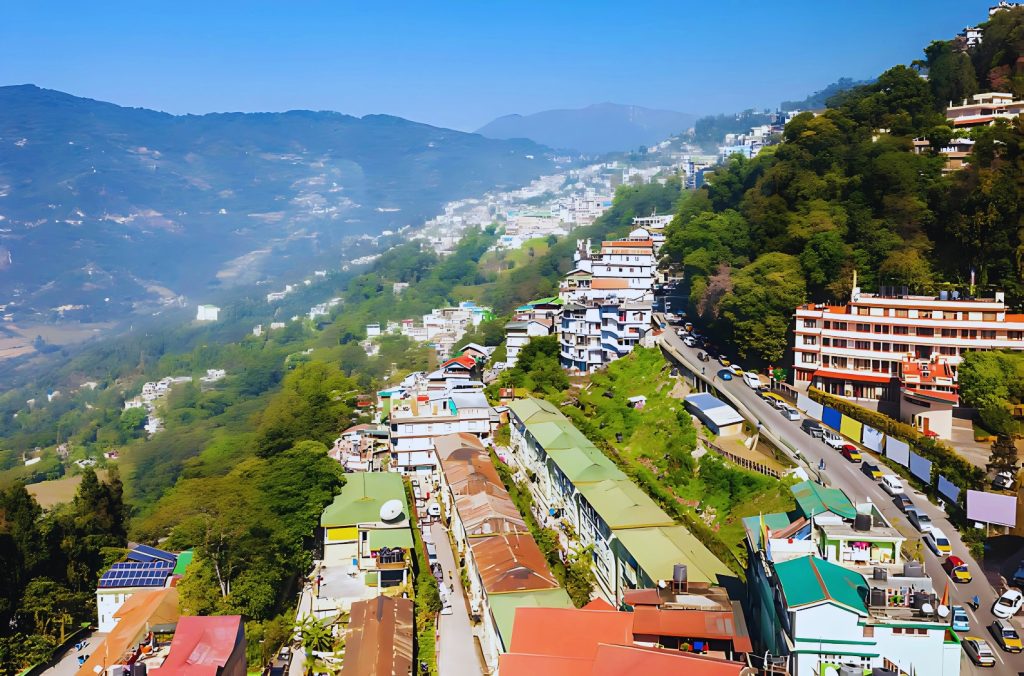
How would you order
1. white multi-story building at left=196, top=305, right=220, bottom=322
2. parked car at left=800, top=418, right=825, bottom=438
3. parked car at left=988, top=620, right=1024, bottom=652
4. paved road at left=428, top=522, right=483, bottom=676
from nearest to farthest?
parked car at left=988, top=620, right=1024, bottom=652 < paved road at left=428, top=522, right=483, bottom=676 < parked car at left=800, top=418, right=825, bottom=438 < white multi-story building at left=196, top=305, right=220, bottom=322

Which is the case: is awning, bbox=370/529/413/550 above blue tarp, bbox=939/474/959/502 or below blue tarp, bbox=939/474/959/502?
below

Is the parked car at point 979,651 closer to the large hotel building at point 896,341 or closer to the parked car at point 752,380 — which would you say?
the large hotel building at point 896,341

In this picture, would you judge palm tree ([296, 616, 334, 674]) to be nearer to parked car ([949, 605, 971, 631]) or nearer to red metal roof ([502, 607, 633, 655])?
red metal roof ([502, 607, 633, 655])

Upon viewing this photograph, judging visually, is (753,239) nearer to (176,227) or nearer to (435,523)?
(435,523)

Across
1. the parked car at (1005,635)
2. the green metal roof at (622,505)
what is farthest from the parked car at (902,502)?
the green metal roof at (622,505)

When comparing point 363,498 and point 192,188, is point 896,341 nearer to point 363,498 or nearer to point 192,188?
point 363,498

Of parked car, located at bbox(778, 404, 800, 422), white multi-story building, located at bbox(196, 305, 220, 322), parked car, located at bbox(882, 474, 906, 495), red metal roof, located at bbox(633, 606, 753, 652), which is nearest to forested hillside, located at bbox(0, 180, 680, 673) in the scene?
white multi-story building, located at bbox(196, 305, 220, 322)

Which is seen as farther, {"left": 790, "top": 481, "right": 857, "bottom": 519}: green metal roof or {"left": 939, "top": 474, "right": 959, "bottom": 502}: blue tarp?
{"left": 939, "top": 474, "right": 959, "bottom": 502}: blue tarp

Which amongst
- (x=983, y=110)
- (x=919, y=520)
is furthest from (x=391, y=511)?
(x=983, y=110)
